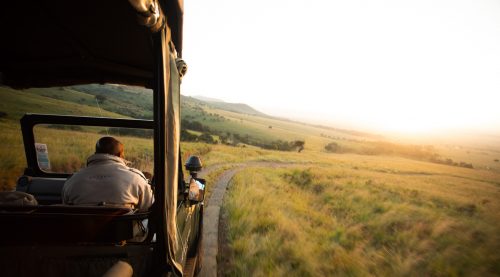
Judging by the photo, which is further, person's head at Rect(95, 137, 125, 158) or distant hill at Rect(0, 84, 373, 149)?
distant hill at Rect(0, 84, 373, 149)

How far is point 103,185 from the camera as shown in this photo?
2.12m

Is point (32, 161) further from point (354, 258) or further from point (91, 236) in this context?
point (354, 258)

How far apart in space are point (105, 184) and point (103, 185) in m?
0.02

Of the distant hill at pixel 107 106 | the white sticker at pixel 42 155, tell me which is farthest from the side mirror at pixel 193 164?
the white sticker at pixel 42 155

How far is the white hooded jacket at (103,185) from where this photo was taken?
6.89 feet

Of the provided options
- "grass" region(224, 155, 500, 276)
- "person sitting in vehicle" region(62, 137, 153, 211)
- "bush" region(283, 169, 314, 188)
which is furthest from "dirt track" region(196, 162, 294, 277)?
"bush" region(283, 169, 314, 188)

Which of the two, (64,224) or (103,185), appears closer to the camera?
(64,224)

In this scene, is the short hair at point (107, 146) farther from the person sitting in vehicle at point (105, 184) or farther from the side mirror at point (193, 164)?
the side mirror at point (193, 164)

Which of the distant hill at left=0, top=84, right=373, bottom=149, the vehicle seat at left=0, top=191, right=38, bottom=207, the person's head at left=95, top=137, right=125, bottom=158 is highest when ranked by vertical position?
the person's head at left=95, top=137, right=125, bottom=158

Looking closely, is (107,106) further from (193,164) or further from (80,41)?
(193,164)

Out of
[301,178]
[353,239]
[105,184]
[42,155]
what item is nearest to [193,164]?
[105,184]

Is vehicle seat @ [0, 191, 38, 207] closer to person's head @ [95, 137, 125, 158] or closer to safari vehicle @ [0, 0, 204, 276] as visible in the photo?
safari vehicle @ [0, 0, 204, 276]

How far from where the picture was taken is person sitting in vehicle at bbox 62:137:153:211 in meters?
2.10

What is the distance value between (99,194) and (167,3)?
4.70 feet
